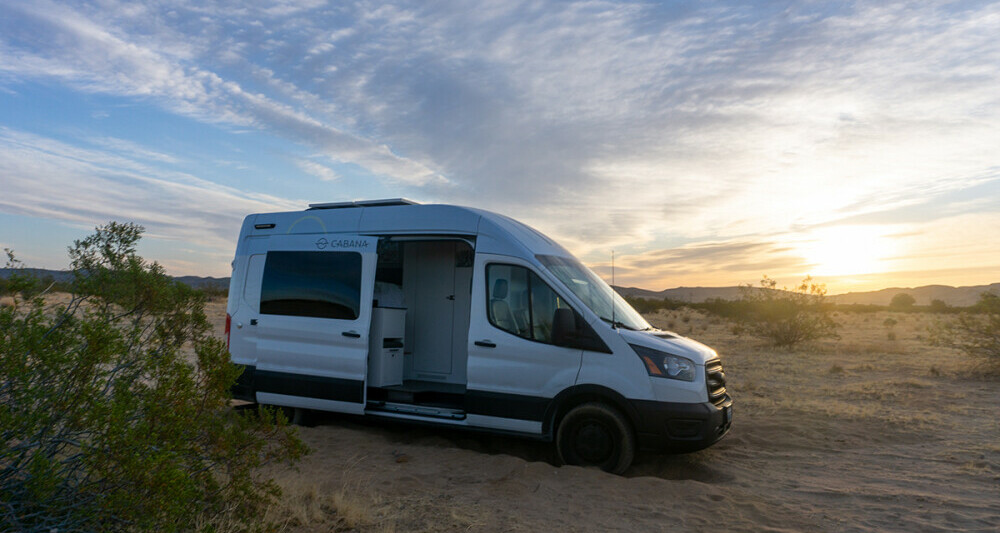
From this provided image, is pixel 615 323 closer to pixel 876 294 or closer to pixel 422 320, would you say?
pixel 422 320

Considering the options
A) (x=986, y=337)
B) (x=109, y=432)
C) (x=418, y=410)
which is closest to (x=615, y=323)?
(x=418, y=410)

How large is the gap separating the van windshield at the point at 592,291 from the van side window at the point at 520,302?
9.0 inches

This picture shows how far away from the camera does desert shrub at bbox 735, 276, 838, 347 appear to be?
19906mm

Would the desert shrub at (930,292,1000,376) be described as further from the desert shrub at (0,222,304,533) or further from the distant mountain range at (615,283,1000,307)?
the distant mountain range at (615,283,1000,307)

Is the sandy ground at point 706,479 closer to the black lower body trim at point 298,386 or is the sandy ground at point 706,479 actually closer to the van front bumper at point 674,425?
the van front bumper at point 674,425

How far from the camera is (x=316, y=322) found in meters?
7.52

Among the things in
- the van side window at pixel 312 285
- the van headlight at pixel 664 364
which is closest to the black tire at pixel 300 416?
the van side window at pixel 312 285

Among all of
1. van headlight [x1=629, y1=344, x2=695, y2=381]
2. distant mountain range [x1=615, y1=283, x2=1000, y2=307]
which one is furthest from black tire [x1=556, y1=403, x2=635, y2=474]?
distant mountain range [x1=615, y1=283, x2=1000, y2=307]

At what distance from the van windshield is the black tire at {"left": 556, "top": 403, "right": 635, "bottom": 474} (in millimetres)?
904

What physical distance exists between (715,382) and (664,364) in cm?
72

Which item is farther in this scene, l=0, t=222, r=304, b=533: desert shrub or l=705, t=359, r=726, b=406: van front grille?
l=705, t=359, r=726, b=406: van front grille

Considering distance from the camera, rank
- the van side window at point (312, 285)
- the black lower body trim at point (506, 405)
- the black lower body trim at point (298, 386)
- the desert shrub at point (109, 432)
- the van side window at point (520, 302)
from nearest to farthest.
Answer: the desert shrub at point (109, 432) < the black lower body trim at point (506, 405) < the van side window at point (520, 302) < the black lower body trim at point (298, 386) < the van side window at point (312, 285)

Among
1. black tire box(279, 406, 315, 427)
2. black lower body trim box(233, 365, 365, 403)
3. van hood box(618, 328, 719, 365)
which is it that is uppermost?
van hood box(618, 328, 719, 365)

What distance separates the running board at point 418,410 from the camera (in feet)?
22.8
